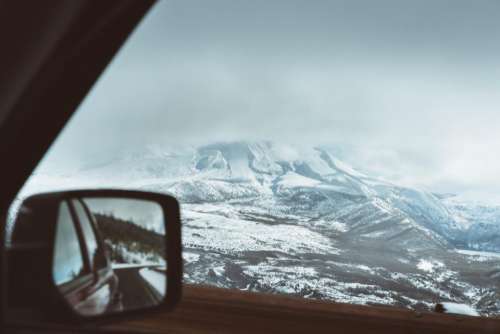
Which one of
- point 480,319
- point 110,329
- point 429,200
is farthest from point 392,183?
point 110,329

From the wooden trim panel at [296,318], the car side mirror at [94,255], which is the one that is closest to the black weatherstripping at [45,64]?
the car side mirror at [94,255]

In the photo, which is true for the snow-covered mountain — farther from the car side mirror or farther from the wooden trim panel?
the car side mirror

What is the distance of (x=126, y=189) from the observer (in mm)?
712

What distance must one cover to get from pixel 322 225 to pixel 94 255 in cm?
449

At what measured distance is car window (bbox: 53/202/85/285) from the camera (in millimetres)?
656

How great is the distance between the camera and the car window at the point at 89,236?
0.74m

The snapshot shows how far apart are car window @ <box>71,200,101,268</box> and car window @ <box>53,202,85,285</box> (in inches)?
0.6

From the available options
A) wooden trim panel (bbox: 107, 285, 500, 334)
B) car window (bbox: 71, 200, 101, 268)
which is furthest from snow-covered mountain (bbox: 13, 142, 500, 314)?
car window (bbox: 71, 200, 101, 268)

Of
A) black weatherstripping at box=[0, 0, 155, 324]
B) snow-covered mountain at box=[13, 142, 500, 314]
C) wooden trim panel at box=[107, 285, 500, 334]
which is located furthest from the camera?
snow-covered mountain at box=[13, 142, 500, 314]

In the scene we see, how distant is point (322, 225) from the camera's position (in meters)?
5.13

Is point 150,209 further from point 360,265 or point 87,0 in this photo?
point 360,265

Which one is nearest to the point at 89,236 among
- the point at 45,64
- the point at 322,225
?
the point at 45,64

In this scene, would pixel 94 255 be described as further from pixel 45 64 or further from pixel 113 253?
pixel 45 64

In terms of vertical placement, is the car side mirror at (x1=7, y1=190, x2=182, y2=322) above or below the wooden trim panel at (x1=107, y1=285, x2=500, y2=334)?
above
